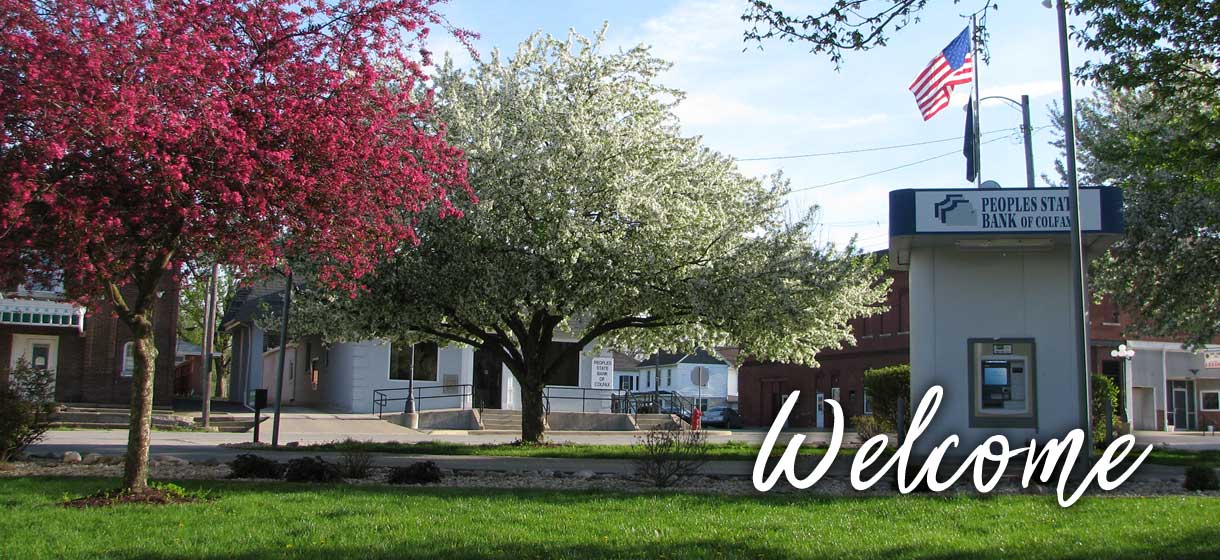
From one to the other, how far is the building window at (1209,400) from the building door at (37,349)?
50015 mm

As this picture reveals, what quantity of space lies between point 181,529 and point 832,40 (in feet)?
22.7

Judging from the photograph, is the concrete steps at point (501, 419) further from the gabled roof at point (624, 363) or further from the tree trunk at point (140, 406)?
the gabled roof at point (624, 363)

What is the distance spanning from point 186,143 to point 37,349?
26232 millimetres

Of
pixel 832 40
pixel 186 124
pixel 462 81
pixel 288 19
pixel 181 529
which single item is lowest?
pixel 181 529

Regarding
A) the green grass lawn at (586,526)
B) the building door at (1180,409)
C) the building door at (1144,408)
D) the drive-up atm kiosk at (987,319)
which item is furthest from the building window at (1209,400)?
the green grass lawn at (586,526)

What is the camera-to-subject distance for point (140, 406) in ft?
38.1

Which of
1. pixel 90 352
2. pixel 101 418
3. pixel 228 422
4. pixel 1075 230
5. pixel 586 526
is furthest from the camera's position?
pixel 90 352

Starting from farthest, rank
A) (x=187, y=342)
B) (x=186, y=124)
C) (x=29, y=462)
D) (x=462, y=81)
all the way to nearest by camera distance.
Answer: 1. (x=187, y=342)
2. (x=462, y=81)
3. (x=29, y=462)
4. (x=186, y=124)

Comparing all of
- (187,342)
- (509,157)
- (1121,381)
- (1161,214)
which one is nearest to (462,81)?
(509,157)

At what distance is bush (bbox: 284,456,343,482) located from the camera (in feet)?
43.4

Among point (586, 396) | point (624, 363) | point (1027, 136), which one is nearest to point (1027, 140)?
point (1027, 136)

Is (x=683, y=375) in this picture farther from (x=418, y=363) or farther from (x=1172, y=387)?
(x=418, y=363)

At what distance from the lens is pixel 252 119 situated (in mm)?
10938

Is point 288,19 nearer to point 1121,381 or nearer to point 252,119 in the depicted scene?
point 252,119
